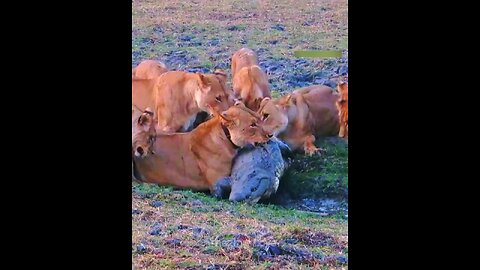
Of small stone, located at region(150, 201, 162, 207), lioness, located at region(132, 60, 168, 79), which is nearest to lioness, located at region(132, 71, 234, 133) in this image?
lioness, located at region(132, 60, 168, 79)

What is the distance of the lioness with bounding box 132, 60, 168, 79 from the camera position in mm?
3988

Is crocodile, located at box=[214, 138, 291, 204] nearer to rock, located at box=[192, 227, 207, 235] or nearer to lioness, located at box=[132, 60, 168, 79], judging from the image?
rock, located at box=[192, 227, 207, 235]

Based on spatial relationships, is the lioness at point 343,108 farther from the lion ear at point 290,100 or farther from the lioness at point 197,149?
the lioness at point 197,149

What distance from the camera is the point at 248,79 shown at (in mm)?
3959

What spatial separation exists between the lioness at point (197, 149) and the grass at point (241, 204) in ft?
0.23

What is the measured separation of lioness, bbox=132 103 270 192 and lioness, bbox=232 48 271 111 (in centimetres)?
5

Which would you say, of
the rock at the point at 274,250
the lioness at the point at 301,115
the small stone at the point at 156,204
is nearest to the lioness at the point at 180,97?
the lioness at the point at 301,115

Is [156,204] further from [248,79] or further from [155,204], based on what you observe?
[248,79]

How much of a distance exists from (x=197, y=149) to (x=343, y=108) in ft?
2.37

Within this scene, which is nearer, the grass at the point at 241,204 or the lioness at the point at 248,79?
the grass at the point at 241,204

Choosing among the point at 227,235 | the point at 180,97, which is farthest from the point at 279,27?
the point at 227,235

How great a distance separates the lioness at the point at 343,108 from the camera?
3873mm
